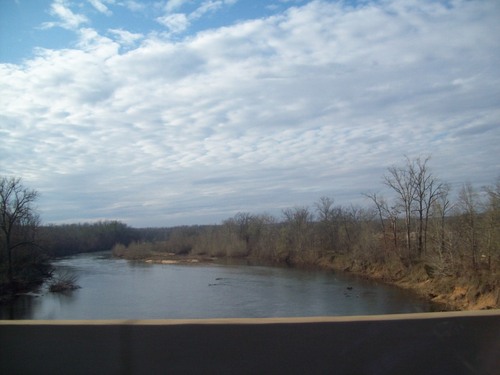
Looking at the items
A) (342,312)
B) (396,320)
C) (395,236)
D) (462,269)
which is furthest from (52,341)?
(395,236)

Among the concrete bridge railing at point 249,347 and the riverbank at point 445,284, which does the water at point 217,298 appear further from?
the concrete bridge railing at point 249,347

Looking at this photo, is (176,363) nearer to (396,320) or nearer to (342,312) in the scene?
(396,320)

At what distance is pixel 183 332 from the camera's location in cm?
388

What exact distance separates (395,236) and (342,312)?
26.3 m

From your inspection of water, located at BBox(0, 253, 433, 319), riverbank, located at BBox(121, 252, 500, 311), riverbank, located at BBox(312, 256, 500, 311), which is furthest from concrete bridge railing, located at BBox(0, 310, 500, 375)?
riverbank, located at BBox(312, 256, 500, 311)

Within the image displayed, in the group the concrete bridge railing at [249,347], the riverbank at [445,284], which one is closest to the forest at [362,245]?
the riverbank at [445,284]

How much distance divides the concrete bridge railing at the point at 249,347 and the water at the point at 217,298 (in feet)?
75.3

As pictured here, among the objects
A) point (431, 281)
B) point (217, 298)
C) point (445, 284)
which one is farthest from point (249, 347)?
point (431, 281)

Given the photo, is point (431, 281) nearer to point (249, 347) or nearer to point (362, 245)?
point (362, 245)

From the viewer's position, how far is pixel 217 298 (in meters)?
34.8

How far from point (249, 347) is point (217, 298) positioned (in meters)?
31.8

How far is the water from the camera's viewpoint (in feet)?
96.5

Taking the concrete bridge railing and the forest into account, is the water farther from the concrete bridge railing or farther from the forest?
the concrete bridge railing

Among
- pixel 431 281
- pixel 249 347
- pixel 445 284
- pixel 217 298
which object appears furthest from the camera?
pixel 431 281
